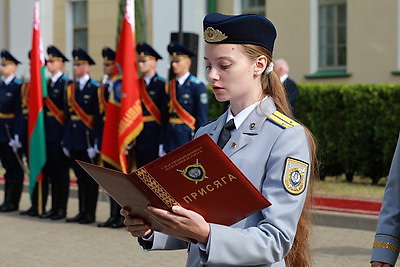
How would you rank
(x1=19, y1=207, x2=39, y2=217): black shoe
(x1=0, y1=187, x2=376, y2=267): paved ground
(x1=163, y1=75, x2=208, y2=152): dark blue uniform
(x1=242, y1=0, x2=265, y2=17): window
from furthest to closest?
(x1=242, y1=0, x2=265, y2=17): window
(x1=19, y1=207, x2=39, y2=217): black shoe
(x1=163, y1=75, x2=208, y2=152): dark blue uniform
(x1=0, y1=187, x2=376, y2=267): paved ground

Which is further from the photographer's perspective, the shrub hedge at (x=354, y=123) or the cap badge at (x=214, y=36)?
the shrub hedge at (x=354, y=123)

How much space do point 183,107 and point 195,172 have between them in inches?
293

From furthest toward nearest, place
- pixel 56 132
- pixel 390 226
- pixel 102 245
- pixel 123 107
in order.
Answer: pixel 56 132, pixel 123 107, pixel 102 245, pixel 390 226

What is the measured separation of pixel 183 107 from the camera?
1018 centimetres

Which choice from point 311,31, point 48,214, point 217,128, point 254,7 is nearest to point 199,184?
point 217,128

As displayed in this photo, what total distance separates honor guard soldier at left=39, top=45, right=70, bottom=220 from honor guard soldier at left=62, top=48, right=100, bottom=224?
14.5 inches

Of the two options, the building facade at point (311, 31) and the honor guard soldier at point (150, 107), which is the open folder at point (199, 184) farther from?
the building facade at point (311, 31)

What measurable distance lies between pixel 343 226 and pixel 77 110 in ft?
11.8

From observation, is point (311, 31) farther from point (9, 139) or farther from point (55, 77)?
point (9, 139)

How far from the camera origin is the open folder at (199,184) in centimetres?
271

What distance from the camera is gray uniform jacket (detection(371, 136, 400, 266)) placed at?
3.32 meters

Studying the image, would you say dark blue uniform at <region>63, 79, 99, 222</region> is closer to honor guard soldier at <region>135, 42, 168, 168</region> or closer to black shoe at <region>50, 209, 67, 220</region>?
black shoe at <region>50, 209, 67, 220</region>

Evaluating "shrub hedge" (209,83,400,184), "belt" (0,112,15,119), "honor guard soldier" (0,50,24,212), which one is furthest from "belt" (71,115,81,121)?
"shrub hedge" (209,83,400,184)

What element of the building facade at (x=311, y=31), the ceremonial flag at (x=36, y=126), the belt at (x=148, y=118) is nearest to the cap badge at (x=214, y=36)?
the belt at (x=148, y=118)
